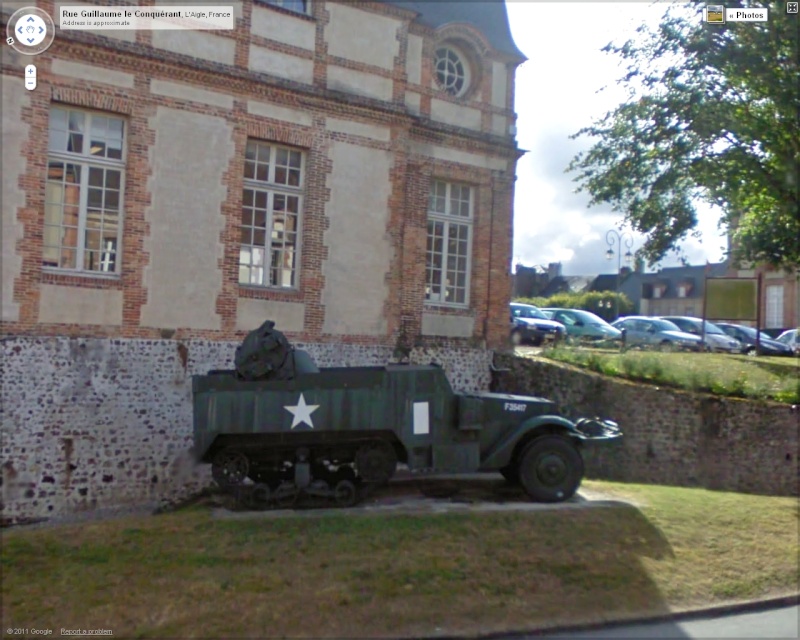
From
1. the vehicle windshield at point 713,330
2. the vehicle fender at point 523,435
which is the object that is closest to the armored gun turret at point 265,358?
the vehicle fender at point 523,435

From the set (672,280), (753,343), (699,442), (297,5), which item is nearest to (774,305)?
(672,280)

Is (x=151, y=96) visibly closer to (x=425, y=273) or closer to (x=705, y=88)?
(x=425, y=273)

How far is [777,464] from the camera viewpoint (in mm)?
15039

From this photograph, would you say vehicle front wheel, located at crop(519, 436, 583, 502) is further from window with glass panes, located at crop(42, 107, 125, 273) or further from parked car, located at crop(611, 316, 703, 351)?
parked car, located at crop(611, 316, 703, 351)

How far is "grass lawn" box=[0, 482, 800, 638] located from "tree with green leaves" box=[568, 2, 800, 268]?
391 inches

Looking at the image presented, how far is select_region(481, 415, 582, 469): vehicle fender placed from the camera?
11133 millimetres

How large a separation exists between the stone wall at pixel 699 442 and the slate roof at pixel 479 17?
8002 millimetres

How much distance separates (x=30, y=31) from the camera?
12.8 m

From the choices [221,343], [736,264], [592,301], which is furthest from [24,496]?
[592,301]

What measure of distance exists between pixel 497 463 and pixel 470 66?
10.6 metres

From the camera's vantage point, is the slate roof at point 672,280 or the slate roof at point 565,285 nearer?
the slate roof at point 672,280

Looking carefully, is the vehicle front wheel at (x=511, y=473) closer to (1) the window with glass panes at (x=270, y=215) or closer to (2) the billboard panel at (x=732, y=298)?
(1) the window with glass panes at (x=270, y=215)

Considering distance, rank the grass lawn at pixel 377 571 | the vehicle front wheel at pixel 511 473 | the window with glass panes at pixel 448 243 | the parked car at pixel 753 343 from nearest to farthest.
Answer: the grass lawn at pixel 377 571 < the vehicle front wheel at pixel 511 473 < the window with glass panes at pixel 448 243 < the parked car at pixel 753 343

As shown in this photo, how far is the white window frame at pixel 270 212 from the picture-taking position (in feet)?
50.3
